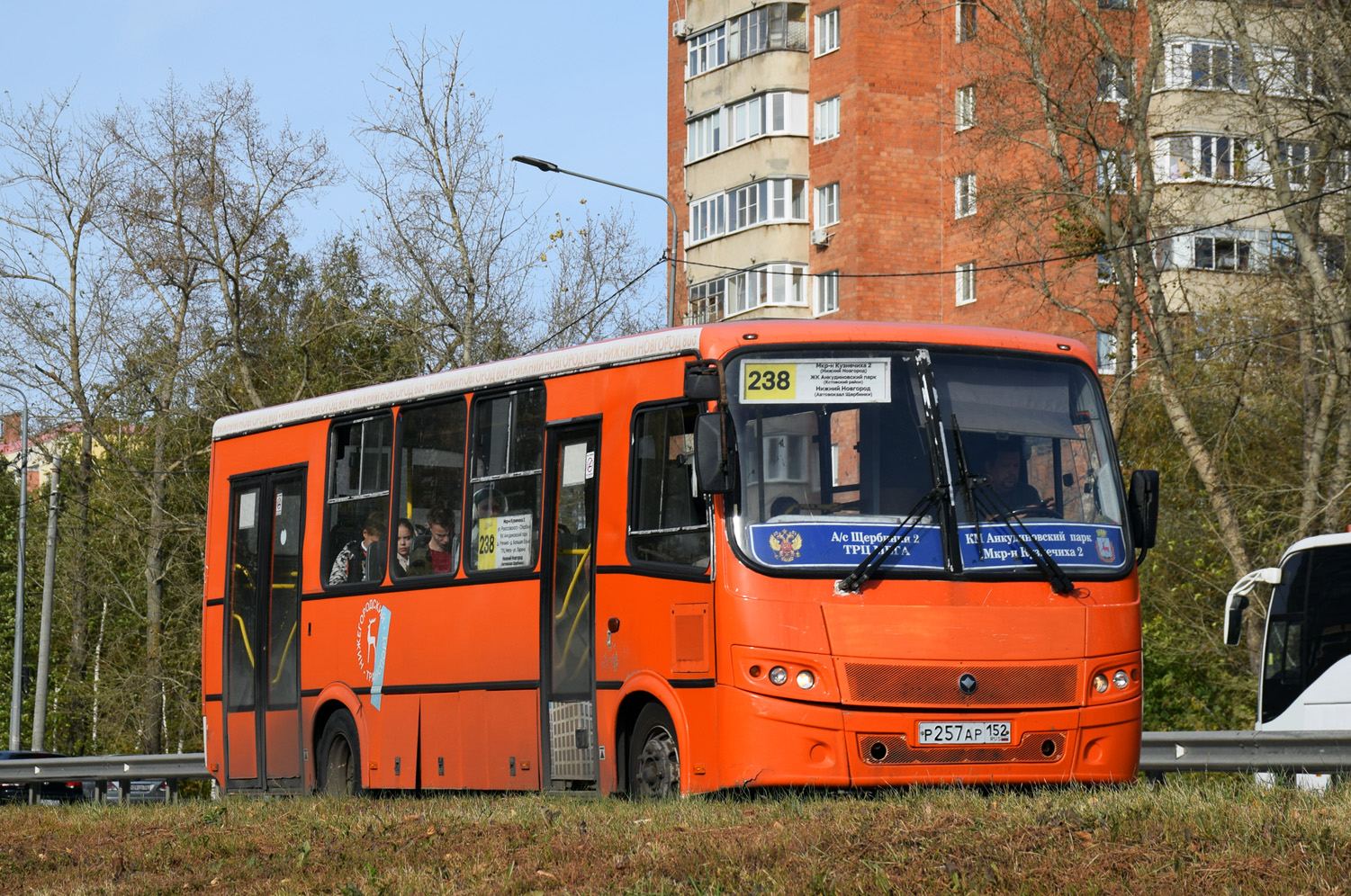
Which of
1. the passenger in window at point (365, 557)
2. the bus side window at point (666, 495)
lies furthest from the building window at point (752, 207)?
the bus side window at point (666, 495)

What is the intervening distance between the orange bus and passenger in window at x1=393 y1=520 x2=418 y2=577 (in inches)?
20.6

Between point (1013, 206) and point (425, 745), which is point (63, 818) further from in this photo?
point (1013, 206)

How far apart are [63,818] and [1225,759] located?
8.59 m

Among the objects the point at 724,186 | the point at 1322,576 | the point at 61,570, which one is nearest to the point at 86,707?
the point at 61,570

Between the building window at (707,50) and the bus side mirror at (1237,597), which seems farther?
the building window at (707,50)

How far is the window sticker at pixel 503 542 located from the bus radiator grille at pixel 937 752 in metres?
3.28

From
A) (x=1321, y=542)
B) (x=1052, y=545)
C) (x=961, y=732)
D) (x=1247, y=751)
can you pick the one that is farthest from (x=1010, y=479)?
(x=1321, y=542)

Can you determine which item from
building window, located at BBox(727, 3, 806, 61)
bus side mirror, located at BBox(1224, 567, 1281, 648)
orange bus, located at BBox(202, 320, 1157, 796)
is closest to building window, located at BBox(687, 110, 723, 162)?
building window, located at BBox(727, 3, 806, 61)

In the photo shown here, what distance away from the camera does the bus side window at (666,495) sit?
1074cm

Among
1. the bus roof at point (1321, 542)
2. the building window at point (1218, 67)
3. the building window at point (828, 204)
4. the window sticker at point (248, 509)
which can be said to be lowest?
the bus roof at point (1321, 542)

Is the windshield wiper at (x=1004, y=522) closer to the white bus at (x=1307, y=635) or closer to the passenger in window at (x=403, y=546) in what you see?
the passenger in window at (x=403, y=546)

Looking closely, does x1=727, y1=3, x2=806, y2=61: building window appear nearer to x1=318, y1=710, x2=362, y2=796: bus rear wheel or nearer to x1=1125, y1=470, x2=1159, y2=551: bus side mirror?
x1=318, y1=710, x2=362, y2=796: bus rear wheel

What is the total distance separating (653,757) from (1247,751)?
559 cm

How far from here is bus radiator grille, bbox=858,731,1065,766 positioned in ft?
33.2
